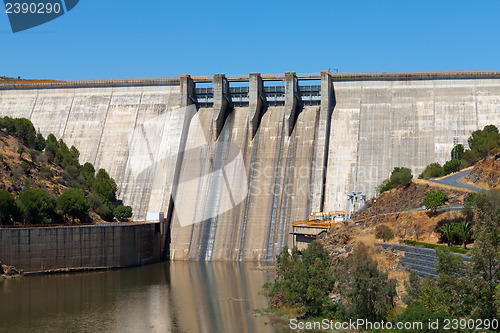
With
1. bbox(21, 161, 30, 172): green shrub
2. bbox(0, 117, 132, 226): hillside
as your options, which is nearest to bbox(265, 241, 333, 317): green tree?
bbox(0, 117, 132, 226): hillside

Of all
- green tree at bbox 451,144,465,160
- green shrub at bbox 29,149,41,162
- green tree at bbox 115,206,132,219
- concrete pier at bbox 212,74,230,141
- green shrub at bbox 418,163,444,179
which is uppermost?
concrete pier at bbox 212,74,230,141

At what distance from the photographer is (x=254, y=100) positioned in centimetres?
6738

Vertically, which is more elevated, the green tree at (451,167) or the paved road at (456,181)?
the green tree at (451,167)

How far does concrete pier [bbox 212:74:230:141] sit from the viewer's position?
6775 cm

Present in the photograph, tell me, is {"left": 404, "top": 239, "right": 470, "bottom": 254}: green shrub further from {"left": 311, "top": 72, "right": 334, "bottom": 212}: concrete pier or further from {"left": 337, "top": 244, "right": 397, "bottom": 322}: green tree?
{"left": 311, "top": 72, "right": 334, "bottom": 212}: concrete pier

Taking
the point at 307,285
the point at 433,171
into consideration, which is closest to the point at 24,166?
the point at 307,285

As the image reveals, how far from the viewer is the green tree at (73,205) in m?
54.6

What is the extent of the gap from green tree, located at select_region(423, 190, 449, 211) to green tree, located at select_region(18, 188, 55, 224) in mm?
29931

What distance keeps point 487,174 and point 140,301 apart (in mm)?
23346

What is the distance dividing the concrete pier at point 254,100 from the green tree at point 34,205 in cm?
2226

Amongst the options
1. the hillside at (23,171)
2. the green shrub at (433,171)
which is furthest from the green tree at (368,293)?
the hillside at (23,171)

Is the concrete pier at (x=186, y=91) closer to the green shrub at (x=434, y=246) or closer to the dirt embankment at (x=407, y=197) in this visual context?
the dirt embankment at (x=407, y=197)

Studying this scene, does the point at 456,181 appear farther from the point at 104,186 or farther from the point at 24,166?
the point at 24,166

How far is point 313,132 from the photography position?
65500mm
